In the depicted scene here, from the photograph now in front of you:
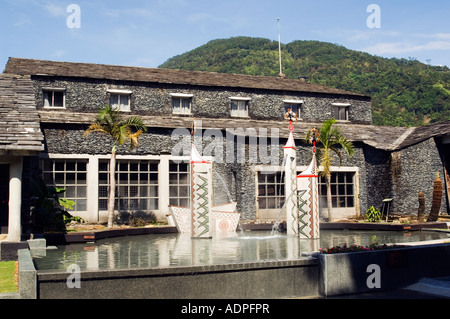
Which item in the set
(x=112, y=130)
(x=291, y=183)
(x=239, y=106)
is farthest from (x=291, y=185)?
(x=239, y=106)

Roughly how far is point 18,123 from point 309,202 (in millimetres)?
8078

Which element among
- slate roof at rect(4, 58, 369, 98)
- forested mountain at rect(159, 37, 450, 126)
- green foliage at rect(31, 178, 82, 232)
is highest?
forested mountain at rect(159, 37, 450, 126)

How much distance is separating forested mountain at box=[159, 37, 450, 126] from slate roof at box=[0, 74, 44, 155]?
40.9m

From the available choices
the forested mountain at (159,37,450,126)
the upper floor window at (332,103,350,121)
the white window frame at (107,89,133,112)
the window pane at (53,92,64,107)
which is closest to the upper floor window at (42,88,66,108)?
the window pane at (53,92,64,107)

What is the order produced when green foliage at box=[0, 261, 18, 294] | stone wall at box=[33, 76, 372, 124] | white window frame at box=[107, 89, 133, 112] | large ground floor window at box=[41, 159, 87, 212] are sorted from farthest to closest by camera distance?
1. white window frame at box=[107, 89, 133, 112]
2. stone wall at box=[33, 76, 372, 124]
3. large ground floor window at box=[41, 159, 87, 212]
4. green foliage at box=[0, 261, 18, 294]

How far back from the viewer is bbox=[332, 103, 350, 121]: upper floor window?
89.0 ft

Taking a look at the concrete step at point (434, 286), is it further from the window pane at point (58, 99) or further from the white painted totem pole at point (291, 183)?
the window pane at point (58, 99)

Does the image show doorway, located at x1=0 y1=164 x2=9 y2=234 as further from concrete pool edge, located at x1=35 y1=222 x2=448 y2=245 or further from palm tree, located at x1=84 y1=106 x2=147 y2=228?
palm tree, located at x1=84 y1=106 x2=147 y2=228

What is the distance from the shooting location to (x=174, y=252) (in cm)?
1188

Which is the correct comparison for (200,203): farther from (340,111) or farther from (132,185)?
(340,111)

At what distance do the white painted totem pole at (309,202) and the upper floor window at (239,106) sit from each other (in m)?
11.5

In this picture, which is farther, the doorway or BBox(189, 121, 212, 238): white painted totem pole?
the doorway
